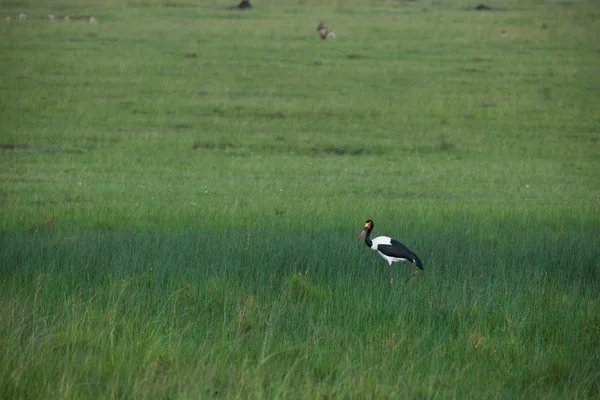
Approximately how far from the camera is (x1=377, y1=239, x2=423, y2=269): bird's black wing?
8.26 meters

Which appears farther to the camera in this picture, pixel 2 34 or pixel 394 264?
pixel 2 34

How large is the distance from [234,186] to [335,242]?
310 inches

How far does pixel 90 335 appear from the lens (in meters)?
6.39

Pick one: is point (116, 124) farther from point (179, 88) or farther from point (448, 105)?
point (448, 105)

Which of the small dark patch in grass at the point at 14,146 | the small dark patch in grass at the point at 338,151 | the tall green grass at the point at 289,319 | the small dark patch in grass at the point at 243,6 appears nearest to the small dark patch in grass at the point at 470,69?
the small dark patch in grass at the point at 338,151

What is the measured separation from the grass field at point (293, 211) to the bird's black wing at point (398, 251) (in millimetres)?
280

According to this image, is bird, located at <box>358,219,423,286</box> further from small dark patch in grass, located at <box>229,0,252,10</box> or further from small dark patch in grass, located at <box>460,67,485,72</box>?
small dark patch in grass, located at <box>229,0,252,10</box>

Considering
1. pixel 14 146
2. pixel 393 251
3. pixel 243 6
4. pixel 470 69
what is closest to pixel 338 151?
pixel 14 146

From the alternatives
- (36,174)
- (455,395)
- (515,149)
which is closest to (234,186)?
(36,174)

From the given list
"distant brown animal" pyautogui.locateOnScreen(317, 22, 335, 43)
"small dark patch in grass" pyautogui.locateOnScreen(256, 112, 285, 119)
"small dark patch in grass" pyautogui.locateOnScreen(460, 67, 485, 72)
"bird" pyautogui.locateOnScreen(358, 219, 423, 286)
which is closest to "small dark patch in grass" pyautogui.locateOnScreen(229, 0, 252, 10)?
"distant brown animal" pyautogui.locateOnScreen(317, 22, 335, 43)

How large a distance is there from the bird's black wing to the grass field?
280mm

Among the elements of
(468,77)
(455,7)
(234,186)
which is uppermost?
(455,7)

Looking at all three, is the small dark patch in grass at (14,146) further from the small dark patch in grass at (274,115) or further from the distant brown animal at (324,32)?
the distant brown animal at (324,32)

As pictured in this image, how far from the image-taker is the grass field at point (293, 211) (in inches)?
240
